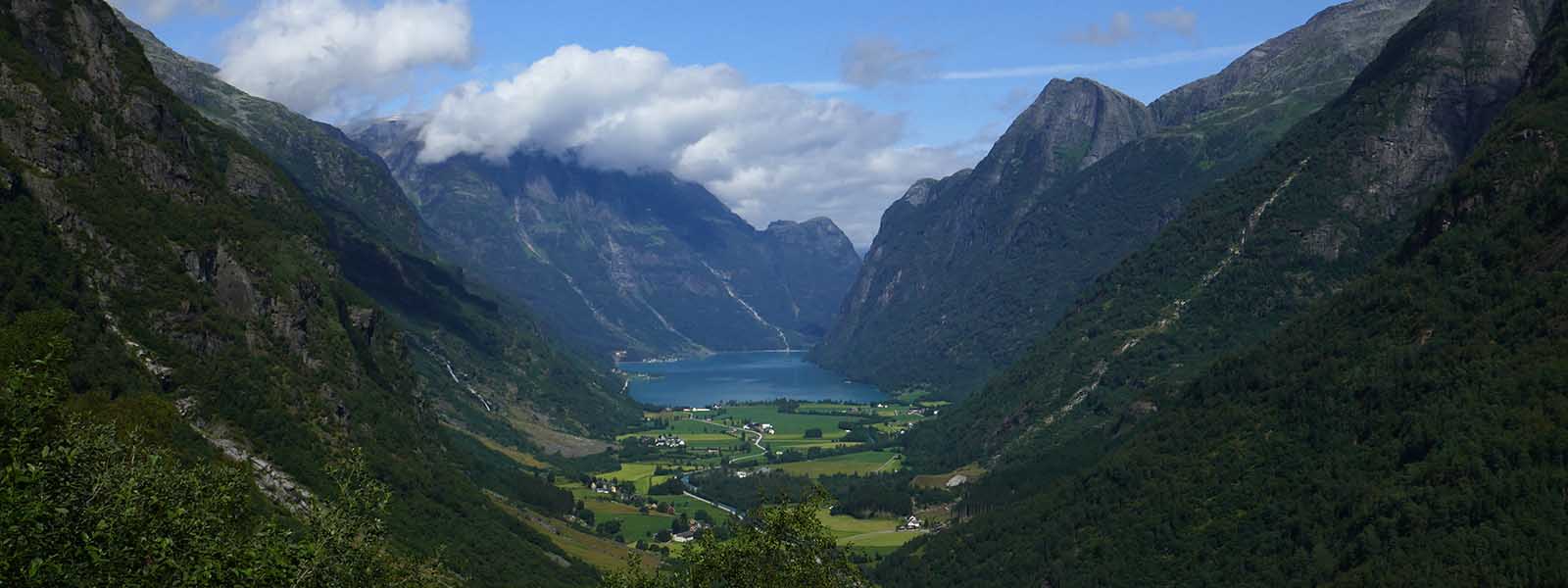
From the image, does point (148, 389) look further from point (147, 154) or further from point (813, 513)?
point (813, 513)

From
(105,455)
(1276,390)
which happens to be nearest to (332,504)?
(105,455)

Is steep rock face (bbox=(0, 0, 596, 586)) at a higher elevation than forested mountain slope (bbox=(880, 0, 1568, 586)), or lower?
higher

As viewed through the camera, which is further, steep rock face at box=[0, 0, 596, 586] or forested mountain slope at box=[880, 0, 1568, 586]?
steep rock face at box=[0, 0, 596, 586]

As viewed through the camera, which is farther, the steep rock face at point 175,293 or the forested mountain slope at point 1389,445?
the steep rock face at point 175,293

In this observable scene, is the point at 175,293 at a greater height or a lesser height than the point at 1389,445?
greater
